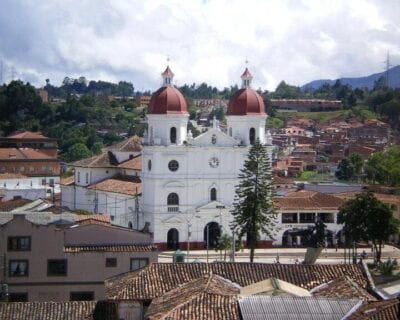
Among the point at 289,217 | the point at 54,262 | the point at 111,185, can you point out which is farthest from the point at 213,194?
the point at 54,262

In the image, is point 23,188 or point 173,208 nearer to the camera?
point 173,208

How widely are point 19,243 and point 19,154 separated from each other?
7692cm

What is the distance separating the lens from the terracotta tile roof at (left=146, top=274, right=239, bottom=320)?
2698 cm

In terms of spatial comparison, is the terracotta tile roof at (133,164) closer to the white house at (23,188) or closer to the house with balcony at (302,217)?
the white house at (23,188)

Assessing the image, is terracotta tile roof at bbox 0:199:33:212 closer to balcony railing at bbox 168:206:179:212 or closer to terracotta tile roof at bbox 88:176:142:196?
terracotta tile roof at bbox 88:176:142:196

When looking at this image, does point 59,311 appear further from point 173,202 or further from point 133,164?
point 133,164

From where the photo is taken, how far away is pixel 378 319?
1001 inches

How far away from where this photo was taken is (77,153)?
129 meters

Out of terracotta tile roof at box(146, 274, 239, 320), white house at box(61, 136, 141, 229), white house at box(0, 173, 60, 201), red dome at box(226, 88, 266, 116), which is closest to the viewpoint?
terracotta tile roof at box(146, 274, 239, 320)

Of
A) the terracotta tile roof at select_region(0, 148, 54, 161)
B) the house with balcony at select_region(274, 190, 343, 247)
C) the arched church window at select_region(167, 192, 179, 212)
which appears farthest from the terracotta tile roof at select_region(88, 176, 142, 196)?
the terracotta tile roof at select_region(0, 148, 54, 161)

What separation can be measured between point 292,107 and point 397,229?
135 metres

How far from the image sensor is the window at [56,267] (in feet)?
130

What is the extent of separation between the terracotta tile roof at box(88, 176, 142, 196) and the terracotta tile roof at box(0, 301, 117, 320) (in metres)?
38.9

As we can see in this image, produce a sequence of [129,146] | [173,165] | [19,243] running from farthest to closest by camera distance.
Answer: [129,146] → [173,165] → [19,243]
